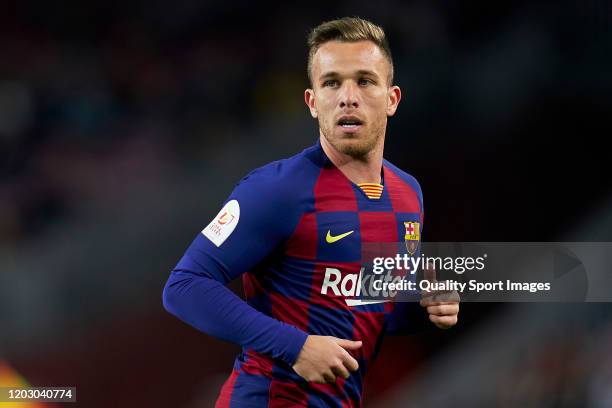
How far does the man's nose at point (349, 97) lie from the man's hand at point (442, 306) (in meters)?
0.66

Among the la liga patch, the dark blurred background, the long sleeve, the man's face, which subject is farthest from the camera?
the dark blurred background

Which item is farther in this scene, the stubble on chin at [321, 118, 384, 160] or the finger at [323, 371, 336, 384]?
the stubble on chin at [321, 118, 384, 160]

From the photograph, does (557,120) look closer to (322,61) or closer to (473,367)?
(473,367)

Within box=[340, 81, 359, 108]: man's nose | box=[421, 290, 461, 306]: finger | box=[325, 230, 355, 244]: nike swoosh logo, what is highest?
box=[340, 81, 359, 108]: man's nose

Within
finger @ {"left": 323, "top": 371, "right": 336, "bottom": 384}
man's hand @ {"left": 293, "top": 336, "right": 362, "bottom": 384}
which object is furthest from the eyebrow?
finger @ {"left": 323, "top": 371, "right": 336, "bottom": 384}

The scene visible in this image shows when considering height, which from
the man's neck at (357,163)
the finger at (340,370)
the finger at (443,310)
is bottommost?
the finger at (340,370)

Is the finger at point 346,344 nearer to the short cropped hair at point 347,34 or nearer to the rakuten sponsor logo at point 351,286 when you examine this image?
the rakuten sponsor logo at point 351,286

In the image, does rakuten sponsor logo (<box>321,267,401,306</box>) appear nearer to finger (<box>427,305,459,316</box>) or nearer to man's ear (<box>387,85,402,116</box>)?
finger (<box>427,305,459,316</box>)

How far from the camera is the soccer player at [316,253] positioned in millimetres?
2211

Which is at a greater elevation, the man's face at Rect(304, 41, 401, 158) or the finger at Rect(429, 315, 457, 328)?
the man's face at Rect(304, 41, 401, 158)

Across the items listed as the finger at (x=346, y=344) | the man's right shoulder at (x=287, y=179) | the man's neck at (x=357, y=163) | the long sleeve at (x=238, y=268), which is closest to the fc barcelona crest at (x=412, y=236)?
the man's neck at (x=357, y=163)

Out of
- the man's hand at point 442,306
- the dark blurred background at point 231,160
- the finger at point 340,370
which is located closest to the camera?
the finger at point 340,370

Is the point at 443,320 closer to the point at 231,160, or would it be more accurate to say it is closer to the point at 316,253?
the point at 316,253

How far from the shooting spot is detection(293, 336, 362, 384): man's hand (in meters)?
2.10
